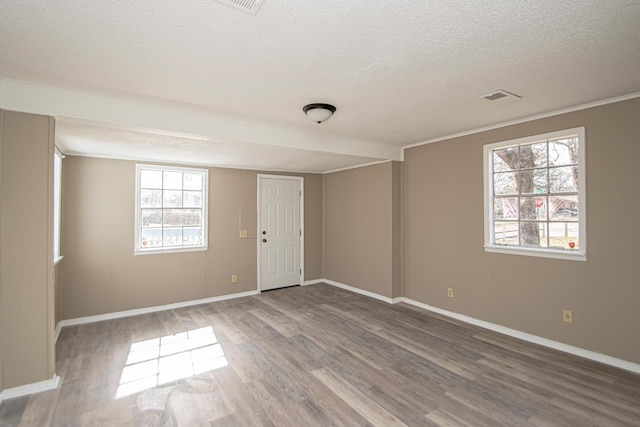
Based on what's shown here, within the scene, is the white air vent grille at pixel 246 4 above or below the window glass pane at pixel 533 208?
above

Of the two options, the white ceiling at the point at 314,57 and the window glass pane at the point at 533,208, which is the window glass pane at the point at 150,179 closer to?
the white ceiling at the point at 314,57

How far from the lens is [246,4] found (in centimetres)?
157

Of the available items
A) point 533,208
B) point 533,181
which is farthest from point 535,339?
point 533,181

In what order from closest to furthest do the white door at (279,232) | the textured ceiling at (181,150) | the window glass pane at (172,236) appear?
the textured ceiling at (181,150)
the window glass pane at (172,236)
the white door at (279,232)

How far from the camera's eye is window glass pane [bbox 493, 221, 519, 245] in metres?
3.73

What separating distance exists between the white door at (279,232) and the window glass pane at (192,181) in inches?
42.1

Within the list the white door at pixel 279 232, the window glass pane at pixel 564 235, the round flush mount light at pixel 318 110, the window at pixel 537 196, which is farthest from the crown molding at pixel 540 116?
the white door at pixel 279 232

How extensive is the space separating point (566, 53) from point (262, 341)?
3.74m

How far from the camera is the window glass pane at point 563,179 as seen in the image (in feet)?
10.6

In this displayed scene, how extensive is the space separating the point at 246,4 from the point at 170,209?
4070 mm

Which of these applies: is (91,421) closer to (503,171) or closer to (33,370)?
(33,370)

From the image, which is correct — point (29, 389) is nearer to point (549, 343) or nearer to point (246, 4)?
point (246, 4)

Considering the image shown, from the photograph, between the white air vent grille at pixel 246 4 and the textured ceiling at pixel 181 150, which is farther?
the textured ceiling at pixel 181 150

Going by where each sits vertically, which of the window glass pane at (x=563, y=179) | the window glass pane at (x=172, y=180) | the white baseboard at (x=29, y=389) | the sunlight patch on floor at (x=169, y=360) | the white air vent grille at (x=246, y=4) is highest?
the white air vent grille at (x=246, y=4)
